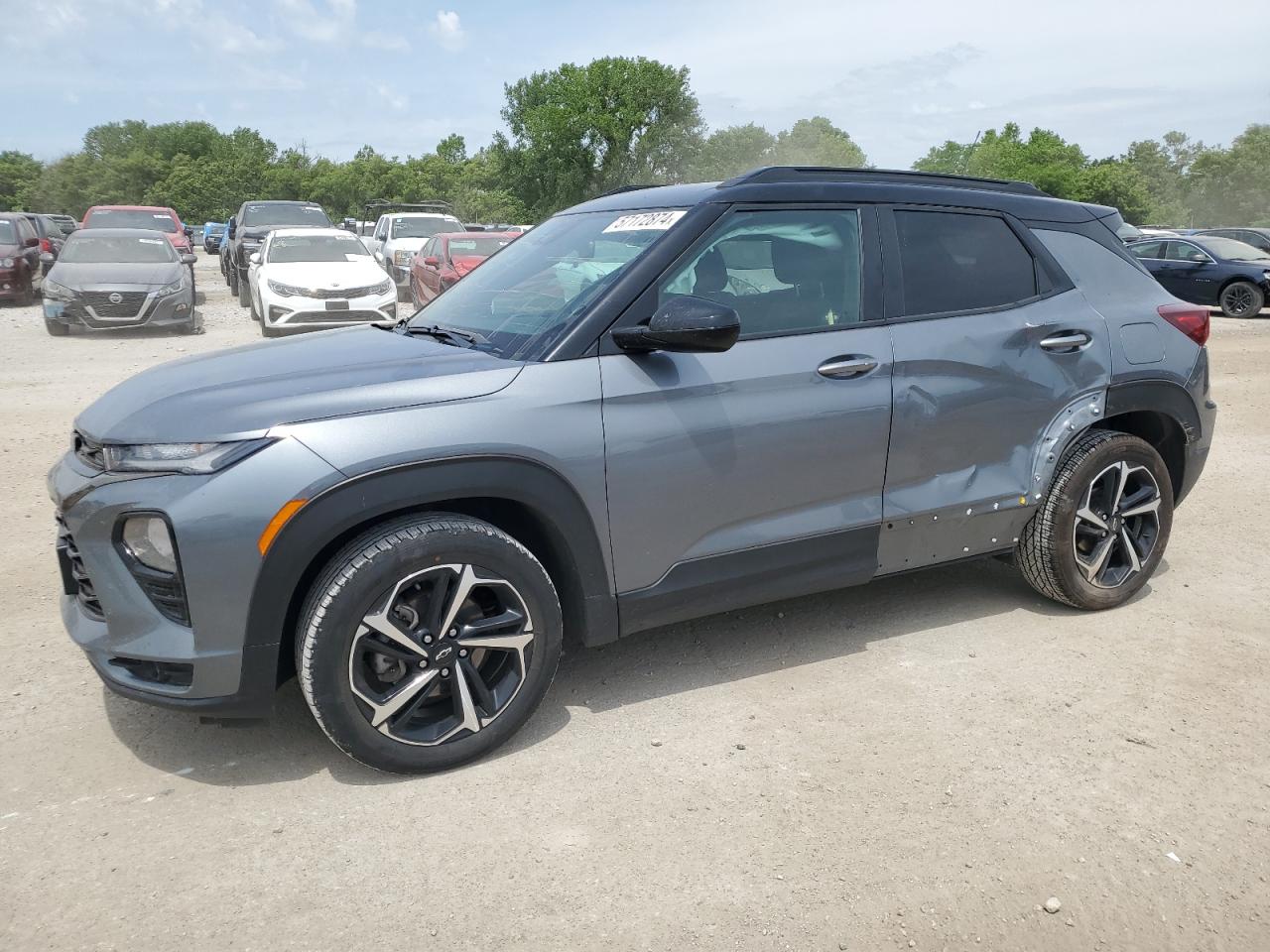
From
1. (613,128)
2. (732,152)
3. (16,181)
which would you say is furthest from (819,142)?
(16,181)

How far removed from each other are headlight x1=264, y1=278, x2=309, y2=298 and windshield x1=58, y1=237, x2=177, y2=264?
10.3 ft

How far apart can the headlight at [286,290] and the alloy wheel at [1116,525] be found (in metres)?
11.5

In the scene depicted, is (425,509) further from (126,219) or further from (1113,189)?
(1113,189)

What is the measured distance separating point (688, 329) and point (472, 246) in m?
13.5

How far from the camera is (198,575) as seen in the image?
9.25 ft

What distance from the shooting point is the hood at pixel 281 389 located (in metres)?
2.94

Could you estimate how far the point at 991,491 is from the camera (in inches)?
160

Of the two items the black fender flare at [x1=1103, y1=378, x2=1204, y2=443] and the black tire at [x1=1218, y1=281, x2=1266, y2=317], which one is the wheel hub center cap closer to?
the black fender flare at [x1=1103, y1=378, x2=1204, y2=443]

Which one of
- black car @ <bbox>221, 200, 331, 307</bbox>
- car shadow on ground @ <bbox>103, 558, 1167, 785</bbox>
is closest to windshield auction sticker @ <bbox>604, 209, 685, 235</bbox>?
car shadow on ground @ <bbox>103, 558, 1167, 785</bbox>

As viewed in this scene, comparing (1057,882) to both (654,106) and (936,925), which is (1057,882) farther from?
(654,106)

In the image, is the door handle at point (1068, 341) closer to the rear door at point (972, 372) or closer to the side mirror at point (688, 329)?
the rear door at point (972, 372)

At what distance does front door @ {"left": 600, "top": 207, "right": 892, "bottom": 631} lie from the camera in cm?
334

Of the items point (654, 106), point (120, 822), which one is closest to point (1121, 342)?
point (120, 822)

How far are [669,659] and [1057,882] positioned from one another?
172 centimetres
